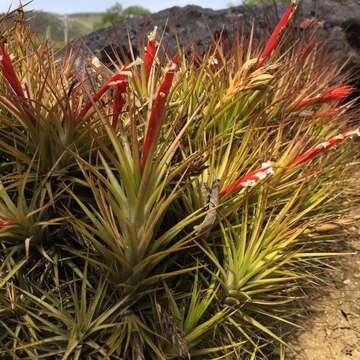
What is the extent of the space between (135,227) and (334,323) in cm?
145

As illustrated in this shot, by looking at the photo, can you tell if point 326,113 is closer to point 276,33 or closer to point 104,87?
point 276,33

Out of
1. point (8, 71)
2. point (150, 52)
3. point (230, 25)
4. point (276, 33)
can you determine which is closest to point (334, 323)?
point (276, 33)

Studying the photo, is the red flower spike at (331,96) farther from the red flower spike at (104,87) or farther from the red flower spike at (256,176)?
the red flower spike at (104,87)

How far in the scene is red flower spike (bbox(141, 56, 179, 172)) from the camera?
2.03 metres

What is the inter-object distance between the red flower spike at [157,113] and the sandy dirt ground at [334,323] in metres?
1.39

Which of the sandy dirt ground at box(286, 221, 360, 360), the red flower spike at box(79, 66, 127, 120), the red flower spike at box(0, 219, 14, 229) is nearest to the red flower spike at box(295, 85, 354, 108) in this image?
the sandy dirt ground at box(286, 221, 360, 360)

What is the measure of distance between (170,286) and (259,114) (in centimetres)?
116

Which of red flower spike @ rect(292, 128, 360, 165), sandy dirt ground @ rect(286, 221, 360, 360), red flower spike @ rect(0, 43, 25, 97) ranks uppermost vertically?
red flower spike @ rect(0, 43, 25, 97)

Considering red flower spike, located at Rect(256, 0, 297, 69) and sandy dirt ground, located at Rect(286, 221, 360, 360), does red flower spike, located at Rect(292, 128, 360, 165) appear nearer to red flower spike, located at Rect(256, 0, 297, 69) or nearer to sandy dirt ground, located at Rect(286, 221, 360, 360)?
red flower spike, located at Rect(256, 0, 297, 69)

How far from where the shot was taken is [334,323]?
293 centimetres

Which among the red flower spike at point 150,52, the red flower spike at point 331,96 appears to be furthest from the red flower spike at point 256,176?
the red flower spike at point 331,96

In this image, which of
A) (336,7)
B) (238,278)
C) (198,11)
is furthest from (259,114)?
(336,7)

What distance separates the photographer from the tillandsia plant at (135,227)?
85.0 inches

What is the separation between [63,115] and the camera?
8.10ft
